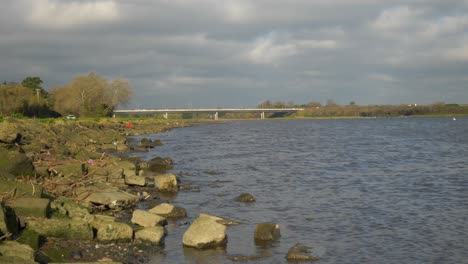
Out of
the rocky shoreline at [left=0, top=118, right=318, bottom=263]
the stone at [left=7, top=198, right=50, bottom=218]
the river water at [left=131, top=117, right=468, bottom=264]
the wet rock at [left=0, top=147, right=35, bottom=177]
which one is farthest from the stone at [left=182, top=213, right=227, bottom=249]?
the wet rock at [left=0, top=147, right=35, bottom=177]

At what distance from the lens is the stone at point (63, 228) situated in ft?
33.0

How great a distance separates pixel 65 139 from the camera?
1289 inches

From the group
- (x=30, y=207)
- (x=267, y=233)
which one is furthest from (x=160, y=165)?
(x=30, y=207)

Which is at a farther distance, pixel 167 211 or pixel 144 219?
pixel 167 211

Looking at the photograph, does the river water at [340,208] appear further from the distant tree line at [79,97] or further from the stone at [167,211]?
the distant tree line at [79,97]

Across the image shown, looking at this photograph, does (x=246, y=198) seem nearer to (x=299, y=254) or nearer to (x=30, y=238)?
(x=299, y=254)

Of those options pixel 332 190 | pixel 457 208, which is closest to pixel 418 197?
pixel 457 208

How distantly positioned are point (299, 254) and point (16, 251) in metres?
6.01

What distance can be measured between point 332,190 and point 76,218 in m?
12.5

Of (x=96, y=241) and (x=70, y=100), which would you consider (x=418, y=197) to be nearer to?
(x=96, y=241)

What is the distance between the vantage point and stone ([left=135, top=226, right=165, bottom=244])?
1146cm

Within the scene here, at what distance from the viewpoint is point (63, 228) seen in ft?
34.2

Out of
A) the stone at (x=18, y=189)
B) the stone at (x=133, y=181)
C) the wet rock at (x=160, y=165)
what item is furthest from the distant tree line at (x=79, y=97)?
the stone at (x=18, y=189)

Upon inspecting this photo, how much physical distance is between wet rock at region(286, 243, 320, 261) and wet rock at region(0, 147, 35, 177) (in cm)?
823
